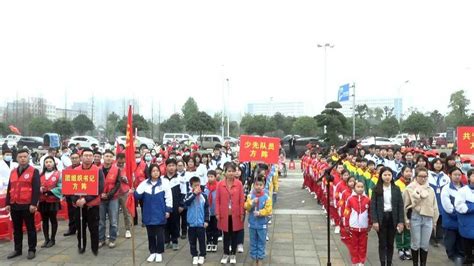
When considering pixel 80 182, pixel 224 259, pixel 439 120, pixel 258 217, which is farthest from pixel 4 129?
pixel 439 120

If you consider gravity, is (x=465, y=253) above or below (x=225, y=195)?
below

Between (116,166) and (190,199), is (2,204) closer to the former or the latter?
(116,166)

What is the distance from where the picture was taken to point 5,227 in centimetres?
780

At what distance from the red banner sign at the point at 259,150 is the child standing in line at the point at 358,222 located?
2.44 metres

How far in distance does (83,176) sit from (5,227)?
2.22 metres

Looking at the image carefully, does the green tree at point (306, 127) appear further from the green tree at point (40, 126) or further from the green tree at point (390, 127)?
the green tree at point (40, 126)

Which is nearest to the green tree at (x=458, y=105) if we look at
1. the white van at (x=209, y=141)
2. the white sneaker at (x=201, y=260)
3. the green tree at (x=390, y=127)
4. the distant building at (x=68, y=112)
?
the green tree at (x=390, y=127)

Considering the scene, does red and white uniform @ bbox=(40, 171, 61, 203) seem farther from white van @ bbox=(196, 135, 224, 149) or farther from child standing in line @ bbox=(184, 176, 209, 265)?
white van @ bbox=(196, 135, 224, 149)

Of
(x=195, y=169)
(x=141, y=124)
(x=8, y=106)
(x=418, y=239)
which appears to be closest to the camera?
(x=418, y=239)

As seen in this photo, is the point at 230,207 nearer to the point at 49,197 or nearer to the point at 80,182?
the point at 80,182

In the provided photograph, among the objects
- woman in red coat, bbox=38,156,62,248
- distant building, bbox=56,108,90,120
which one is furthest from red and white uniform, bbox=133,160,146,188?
distant building, bbox=56,108,90,120

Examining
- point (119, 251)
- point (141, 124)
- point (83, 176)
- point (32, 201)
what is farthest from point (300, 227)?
point (141, 124)

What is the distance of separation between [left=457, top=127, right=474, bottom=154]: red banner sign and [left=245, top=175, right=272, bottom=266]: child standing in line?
4.88 m

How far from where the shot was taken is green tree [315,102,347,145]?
87.1 ft
